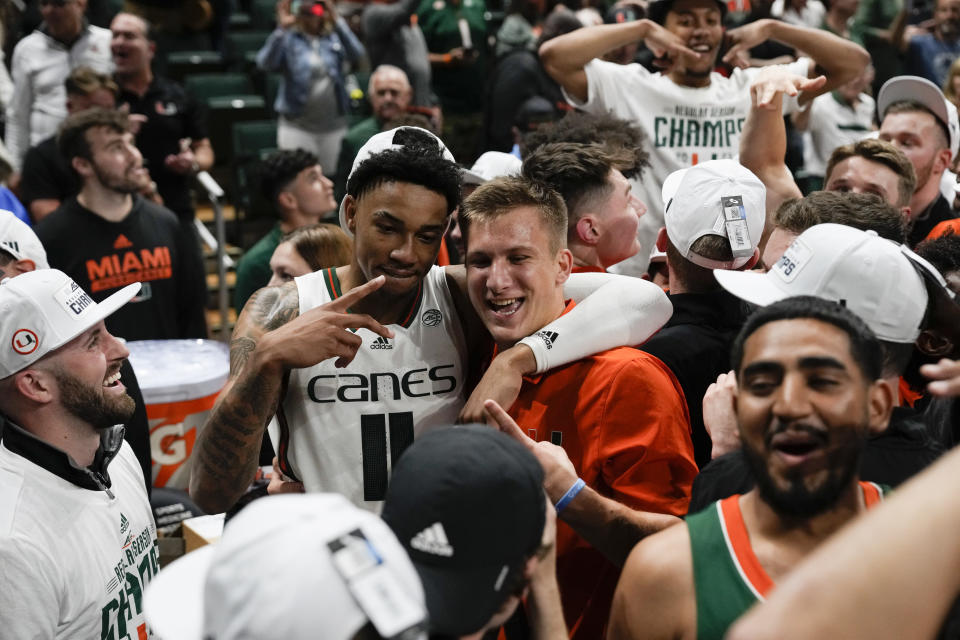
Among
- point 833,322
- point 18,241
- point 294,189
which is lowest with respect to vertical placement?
point 294,189

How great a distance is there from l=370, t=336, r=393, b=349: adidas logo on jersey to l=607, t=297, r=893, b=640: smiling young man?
1172 mm

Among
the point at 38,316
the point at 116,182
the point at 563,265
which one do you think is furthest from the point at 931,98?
the point at 116,182

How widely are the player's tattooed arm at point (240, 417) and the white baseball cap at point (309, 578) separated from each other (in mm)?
1282

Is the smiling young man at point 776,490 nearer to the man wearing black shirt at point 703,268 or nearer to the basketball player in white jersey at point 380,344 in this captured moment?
the basketball player in white jersey at point 380,344

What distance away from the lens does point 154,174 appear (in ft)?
26.0

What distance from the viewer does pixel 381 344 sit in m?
3.11

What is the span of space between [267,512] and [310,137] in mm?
8258

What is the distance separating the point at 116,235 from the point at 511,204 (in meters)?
3.82

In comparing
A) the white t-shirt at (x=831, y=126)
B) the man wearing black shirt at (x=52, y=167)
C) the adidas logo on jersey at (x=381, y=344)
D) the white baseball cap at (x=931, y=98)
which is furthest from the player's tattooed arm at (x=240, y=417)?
the white t-shirt at (x=831, y=126)

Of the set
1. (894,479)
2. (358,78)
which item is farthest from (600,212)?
(358,78)

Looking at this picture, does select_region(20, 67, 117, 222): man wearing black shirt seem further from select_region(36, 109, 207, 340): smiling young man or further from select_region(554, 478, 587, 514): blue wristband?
select_region(554, 478, 587, 514): blue wristband

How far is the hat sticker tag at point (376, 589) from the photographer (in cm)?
142

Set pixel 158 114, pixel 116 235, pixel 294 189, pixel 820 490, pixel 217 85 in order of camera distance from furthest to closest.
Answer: pixel 217 85 → pixel 158 114 → pixel 294 189 → pixel 116 235 → pixel 820 490

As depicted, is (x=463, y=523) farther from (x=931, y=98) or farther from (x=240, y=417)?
(x=931, y=98)
